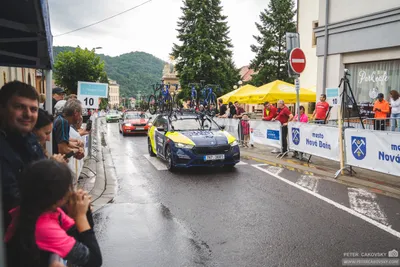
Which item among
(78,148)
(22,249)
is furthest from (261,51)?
(22,249)

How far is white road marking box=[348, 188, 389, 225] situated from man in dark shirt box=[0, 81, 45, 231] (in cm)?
510

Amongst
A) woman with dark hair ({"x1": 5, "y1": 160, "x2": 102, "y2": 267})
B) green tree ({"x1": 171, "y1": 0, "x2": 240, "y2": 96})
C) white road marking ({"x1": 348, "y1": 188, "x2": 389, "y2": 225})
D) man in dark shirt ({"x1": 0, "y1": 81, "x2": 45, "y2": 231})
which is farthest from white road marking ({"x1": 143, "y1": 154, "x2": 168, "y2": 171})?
green tree ({"x1": 171, "y1": 0, "x2": 240, "y2": 96})

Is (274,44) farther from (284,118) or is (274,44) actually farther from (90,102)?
(90,102)

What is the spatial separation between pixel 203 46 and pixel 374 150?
121 feet

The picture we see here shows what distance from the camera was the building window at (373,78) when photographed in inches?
510

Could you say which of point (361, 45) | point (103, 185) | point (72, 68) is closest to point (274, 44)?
point (72, 68)

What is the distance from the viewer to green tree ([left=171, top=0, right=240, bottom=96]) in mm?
42281

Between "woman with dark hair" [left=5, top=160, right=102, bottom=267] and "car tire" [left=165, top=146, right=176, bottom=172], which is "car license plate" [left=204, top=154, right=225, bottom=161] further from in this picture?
"woman with dark hair" [left=5, top=160, right=102, bottom=267]

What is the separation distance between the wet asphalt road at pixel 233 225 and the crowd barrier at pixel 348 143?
3.30 feet

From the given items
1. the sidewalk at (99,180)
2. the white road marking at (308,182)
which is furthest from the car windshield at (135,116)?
the white road marking at (308,182)

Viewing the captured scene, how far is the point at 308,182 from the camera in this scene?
26.8 feet

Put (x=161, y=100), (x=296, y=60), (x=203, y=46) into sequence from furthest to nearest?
(x=203, y=46) < (x=161, y=100) < (x=296, y=60)

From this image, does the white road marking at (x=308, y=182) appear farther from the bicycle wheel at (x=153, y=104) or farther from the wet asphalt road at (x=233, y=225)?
the bicycle wheel at (x=153, y=104)

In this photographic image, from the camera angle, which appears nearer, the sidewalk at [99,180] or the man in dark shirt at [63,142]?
the man in dark shirt at [63,142]
